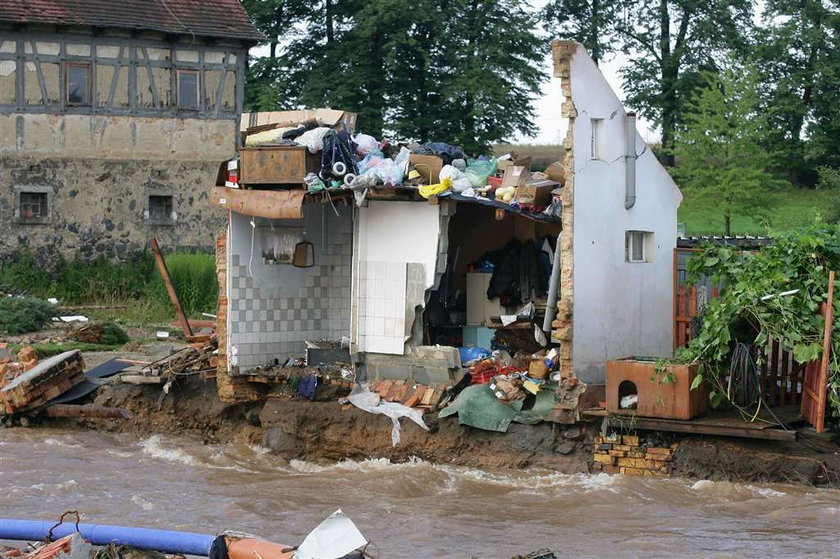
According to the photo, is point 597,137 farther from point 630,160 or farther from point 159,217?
point 159,217

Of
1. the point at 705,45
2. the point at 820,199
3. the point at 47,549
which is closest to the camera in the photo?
the point at 47,549

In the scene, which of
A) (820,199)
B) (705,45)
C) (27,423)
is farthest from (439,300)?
(705,45)

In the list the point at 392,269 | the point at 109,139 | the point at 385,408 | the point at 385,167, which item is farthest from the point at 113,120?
the point at 385,408

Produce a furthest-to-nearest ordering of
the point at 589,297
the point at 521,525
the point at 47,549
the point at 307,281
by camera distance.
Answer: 1. the point at 307,281
2. the point at 589,297
3. the point at 521,525
4. the point at 47,549

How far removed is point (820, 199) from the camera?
37.5 metres

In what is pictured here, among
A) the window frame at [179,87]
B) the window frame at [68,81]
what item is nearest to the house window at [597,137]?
the window frame at [179,87]

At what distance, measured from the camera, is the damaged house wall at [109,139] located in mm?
29266

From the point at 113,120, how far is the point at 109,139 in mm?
427

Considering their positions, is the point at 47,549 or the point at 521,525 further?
the point at 521,525

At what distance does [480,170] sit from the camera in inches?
720

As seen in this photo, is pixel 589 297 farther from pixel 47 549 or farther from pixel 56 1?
pixel 56 1

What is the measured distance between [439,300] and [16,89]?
558 inches

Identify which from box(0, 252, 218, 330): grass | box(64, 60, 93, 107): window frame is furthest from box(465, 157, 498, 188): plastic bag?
box(64, 60, 93, 107): window frame

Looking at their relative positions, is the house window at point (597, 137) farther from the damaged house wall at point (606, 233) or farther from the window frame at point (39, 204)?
the window frame at point (39, 204)
